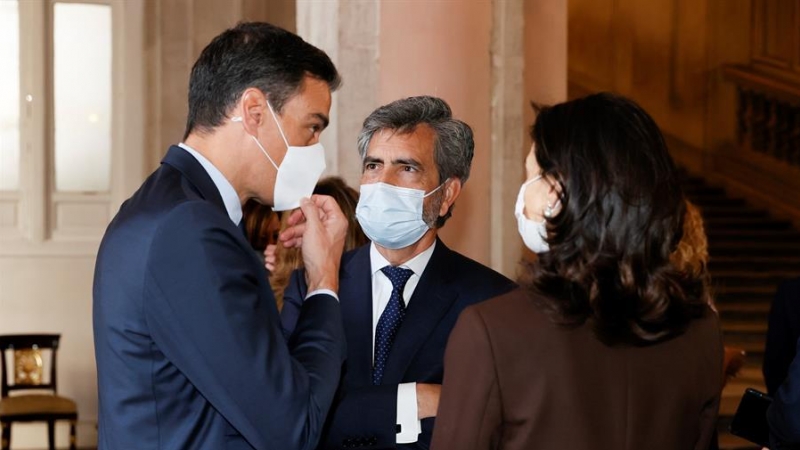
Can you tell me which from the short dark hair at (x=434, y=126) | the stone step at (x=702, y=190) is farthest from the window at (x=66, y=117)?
the short dark hair at (x=434, y=126)

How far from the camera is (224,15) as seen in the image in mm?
11508

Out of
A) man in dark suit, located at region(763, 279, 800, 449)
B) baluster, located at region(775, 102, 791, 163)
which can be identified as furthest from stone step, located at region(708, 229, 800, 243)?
man in dark suit, located at region(763, 279, 800, 449)

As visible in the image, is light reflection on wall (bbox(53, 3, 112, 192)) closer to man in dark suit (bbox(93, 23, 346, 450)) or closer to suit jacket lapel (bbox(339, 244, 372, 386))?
suit jacket lapel (bbox(339, 244, 372, 386))

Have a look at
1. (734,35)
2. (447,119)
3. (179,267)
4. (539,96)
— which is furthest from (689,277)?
(734,35)

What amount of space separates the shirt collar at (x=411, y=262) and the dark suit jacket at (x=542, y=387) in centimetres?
107

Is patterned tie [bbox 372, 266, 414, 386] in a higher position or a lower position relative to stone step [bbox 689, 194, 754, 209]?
higher

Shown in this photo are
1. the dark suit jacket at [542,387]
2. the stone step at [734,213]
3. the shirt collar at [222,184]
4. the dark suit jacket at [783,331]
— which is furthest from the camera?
the stone step at [734,213]

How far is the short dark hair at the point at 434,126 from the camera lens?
10.8 feet

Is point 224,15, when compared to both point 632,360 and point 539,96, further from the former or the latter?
point 632,360

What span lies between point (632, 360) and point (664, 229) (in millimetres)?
238

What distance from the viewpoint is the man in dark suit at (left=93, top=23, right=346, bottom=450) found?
7.25ft

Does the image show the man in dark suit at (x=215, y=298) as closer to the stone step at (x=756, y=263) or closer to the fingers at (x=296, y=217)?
the fingers at (x=296, y=217)

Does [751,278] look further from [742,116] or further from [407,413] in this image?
[407,413]

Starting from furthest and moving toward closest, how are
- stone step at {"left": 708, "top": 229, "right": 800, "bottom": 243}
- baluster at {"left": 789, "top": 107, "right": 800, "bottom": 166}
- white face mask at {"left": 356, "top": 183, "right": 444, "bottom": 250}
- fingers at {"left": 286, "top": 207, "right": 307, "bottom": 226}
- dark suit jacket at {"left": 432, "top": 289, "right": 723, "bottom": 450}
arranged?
baluster at {"left": 789, "top": 107, "right": 800, "bottom": 166} < stone step at {"left": 708, "top": 229, "right": 800, "bottom": 243} < white face mask at {"left": 356, "top": 183, "right": 444, "bottom": 250} < fingers at {"left": 286, "top": 207, "right": 307, "bottom": 226} < dark suit jacket at {"left": 432, "top": 289, "right": 723, "bottom": 450}
